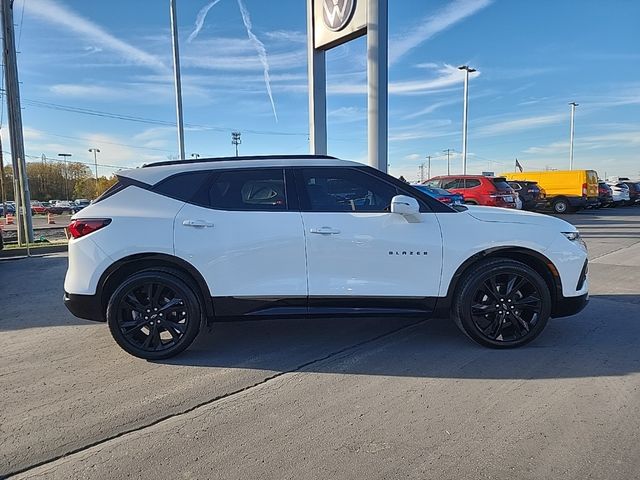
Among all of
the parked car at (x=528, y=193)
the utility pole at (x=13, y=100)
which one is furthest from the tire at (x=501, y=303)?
the parked car at (x=528, y=193)

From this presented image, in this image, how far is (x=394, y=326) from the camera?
4711 millimetres

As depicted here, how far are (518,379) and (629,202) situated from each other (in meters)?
35.9

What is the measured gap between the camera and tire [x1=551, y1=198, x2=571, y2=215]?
23.9m

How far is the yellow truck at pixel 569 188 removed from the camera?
22906mm

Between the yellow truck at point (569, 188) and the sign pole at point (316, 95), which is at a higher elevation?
the sign pole at point (316, 95)

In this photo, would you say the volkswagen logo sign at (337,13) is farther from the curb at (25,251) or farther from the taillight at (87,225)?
the taillight at (87,225)

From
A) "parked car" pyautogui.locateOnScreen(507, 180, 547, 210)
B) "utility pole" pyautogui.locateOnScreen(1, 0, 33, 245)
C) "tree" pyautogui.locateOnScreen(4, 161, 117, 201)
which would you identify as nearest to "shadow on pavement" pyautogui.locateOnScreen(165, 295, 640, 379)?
"utility pole" pyautogui.locateOnScreen(1, 0, 33, 245)

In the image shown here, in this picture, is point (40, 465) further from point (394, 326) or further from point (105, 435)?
point (394, 326)

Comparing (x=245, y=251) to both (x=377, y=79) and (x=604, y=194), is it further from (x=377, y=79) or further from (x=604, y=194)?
(x=604, y=194)

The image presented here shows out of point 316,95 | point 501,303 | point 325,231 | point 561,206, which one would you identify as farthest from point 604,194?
point 325,231

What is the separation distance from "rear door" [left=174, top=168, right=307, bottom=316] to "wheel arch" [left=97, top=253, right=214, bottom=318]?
62mm

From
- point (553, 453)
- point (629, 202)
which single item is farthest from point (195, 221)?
point (629, 202)

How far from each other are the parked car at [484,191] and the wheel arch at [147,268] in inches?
572

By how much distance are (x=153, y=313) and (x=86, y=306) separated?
59 centimetres
